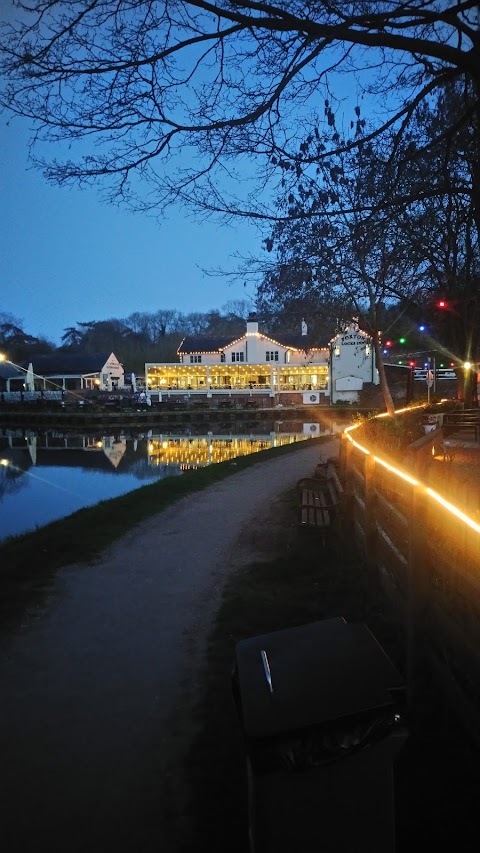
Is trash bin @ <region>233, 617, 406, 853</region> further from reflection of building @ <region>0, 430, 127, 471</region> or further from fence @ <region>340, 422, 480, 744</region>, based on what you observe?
reflection of building @ <region>0, 430, 127, 471</region>

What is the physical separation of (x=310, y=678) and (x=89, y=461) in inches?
1057

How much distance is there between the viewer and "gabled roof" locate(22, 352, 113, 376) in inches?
3248

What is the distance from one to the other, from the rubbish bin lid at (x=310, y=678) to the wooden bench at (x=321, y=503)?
5.90 meters

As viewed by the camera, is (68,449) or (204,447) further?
(68,449)

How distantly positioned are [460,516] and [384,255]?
22.7 feet

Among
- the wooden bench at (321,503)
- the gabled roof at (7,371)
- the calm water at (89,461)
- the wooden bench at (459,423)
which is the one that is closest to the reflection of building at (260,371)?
the calm water at (89,461)

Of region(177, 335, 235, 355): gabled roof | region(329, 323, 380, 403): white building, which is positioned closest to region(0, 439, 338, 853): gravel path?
region(329, 323, 380, 403): white building

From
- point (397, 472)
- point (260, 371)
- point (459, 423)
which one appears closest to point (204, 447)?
point (459, 423)

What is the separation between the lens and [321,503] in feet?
32.3

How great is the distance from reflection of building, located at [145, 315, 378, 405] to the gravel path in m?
54.6

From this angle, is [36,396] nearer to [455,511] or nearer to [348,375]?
[348,375]

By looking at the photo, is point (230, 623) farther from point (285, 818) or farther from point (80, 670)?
point (285, 818)

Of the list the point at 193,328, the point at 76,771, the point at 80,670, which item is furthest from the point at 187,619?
the point at 193,328

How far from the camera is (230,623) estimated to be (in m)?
5.62
